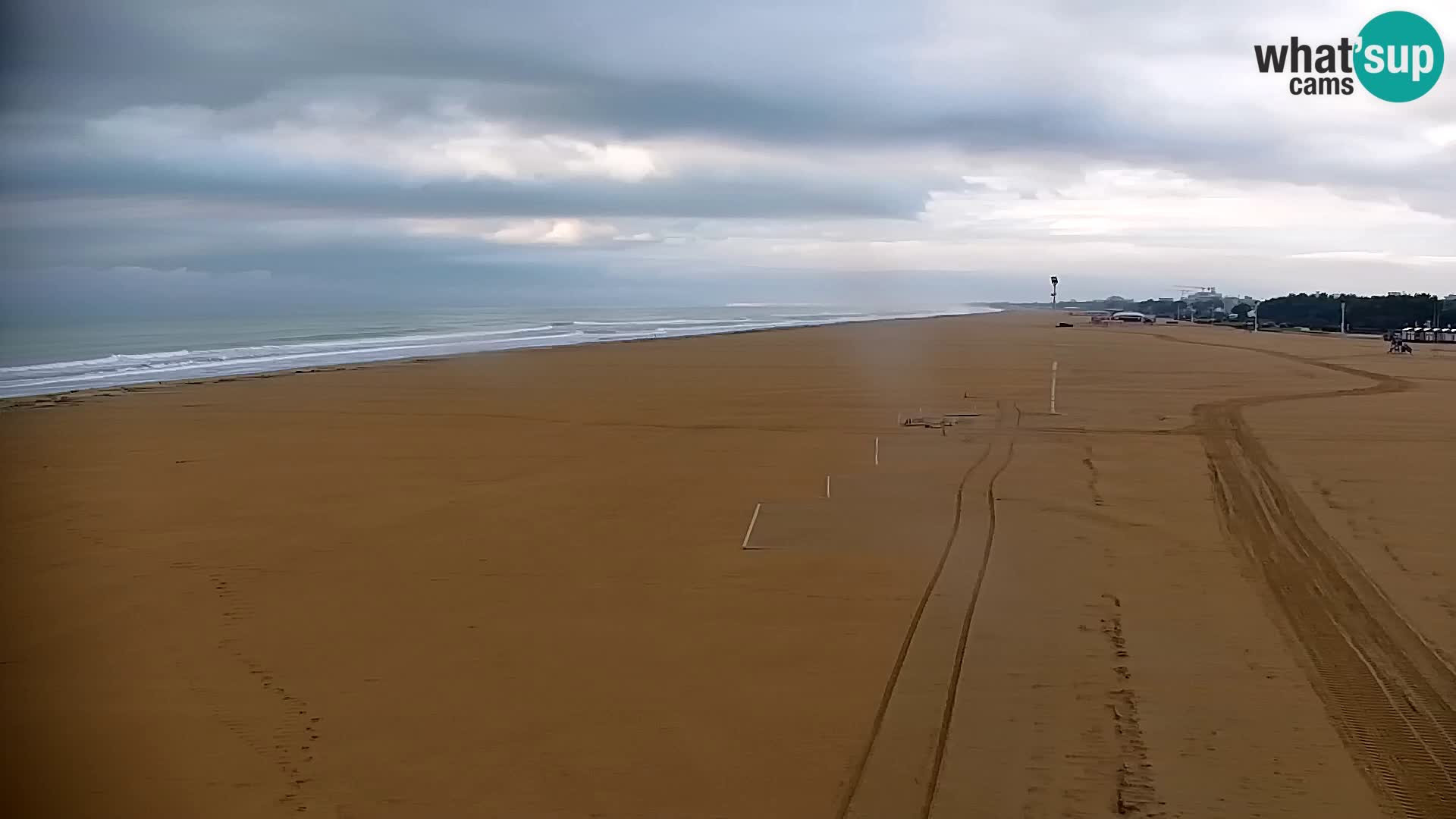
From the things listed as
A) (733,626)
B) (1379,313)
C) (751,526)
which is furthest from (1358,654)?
(1379,313)

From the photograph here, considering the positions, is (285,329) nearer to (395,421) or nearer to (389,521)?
(395,421)

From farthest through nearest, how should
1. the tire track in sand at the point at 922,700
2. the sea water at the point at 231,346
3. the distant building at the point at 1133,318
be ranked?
the distant building at the point at 1133,318
the sea water at the point at 231,346
the tire track in sand at the point at 922,700

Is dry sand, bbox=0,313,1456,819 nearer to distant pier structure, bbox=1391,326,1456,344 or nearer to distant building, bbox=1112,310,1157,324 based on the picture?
distant pier structure, bbox=1391,326,1456,344

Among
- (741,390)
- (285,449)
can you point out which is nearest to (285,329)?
(741,390)

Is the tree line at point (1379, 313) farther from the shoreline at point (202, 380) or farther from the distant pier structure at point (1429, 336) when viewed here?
the shoreline at point (202, 380)

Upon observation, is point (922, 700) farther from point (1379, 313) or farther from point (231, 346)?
point (1379, 313)

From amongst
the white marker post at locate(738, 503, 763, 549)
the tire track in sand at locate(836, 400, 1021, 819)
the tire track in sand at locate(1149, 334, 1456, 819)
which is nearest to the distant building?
the tire track in sand at locate(1149, 334, 1456, 819)

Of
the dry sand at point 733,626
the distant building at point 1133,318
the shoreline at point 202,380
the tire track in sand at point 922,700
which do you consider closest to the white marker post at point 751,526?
the dry sand at point 733,626
